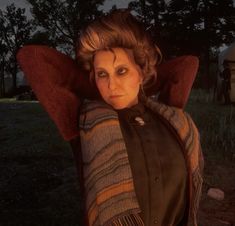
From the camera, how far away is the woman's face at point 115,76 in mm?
1976

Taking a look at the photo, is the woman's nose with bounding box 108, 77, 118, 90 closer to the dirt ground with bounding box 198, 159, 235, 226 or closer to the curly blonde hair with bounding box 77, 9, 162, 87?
the curly blonde hair with bounding box 77, 9, 162, 87

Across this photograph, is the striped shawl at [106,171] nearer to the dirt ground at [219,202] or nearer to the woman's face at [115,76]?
the woman's face at [115,76]

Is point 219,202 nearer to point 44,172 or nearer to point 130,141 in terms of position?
point 44,172

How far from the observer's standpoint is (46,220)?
4871 mm

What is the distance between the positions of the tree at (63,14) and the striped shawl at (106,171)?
37.6 m

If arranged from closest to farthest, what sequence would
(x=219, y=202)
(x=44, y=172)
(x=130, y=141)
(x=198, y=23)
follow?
(x=130, y=141), (x=219, y=202), (x=44, y=172), (x=198, y=23)

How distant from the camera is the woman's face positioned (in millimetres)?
1976

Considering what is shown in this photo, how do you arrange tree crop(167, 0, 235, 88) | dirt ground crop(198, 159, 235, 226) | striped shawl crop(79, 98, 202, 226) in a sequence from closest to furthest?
striped shawl crop(79, 98, 202, 226) < dirt ground crop(198, 159, 235, 226) < tree crop(167, 0, 235, 88)

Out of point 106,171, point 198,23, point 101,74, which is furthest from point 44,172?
point 198,23

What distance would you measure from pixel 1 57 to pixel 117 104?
51821 millimetres

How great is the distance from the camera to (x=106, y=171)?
1.81 meters

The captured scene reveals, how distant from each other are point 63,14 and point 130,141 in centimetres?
3898

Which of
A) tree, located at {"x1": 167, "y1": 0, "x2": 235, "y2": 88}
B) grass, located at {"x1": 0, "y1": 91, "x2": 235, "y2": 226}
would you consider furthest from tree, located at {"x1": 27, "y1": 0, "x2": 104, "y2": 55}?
grass, located at {"x1": 0, "y1": 91, "x2": 235, "y2": 226}

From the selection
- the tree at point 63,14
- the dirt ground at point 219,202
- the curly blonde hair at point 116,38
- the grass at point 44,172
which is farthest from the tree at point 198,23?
the curly blonde hair at point 116,38
